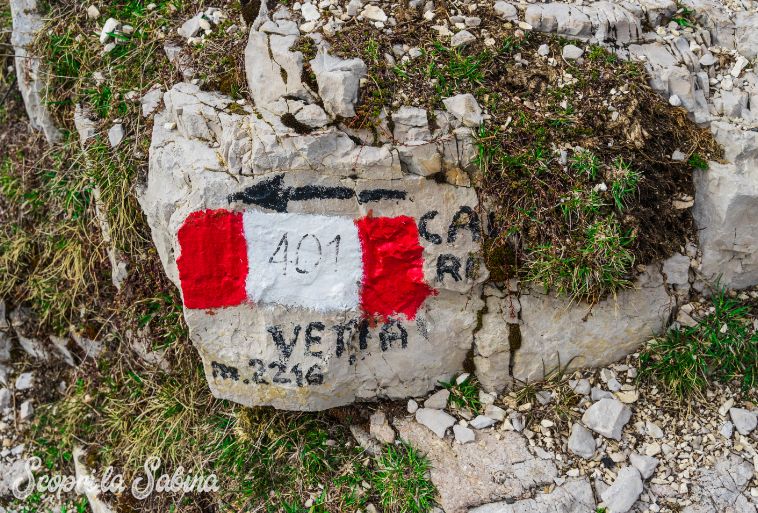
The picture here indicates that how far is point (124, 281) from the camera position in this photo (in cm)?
452

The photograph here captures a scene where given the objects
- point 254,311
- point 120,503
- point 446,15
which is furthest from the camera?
point 120,503

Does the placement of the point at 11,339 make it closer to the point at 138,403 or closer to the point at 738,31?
the point at 138,403

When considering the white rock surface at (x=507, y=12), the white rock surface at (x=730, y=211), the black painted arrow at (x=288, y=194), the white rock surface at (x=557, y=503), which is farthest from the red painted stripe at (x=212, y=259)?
the white rock surface at (x=730, y=211)

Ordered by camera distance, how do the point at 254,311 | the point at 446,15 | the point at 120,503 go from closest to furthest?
the point at 254,311 < the point at 446,15 < the point at 120,503

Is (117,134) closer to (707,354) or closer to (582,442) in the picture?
(582,442)

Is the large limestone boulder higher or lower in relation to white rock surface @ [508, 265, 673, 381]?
higher

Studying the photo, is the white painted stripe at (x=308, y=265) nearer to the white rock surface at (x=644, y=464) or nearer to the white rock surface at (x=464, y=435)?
the white rock surface at (x=464, y=435)

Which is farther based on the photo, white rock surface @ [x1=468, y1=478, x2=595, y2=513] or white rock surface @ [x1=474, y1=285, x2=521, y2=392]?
white rock surface @ [x1=474, y1=285, x2=521, y2=392]

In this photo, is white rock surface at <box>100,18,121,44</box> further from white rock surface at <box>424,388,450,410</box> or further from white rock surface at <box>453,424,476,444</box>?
white rock surface at <box>453,424,476,444</box>

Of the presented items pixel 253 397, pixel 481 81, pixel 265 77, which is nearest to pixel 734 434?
pixel 481 81

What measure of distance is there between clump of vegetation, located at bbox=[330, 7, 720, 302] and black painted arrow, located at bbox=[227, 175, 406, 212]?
38 cm

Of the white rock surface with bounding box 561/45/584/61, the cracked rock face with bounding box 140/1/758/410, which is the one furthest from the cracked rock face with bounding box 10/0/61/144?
the white rock surface with bounding box 561/45/584/61

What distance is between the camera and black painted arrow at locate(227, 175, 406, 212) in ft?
11.9

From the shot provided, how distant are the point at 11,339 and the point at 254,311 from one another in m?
2.55
